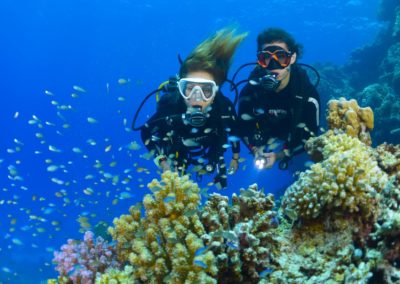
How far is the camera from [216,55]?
707cm

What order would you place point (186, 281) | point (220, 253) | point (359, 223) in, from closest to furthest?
point (186, 281), point (220, 253), point (359, 223)

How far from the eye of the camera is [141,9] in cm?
7812

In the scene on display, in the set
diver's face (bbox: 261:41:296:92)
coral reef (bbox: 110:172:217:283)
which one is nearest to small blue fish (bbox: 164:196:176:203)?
coral reef (bbox: 110:172:217:283)

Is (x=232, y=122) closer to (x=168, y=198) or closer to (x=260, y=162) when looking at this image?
(x=260, y=162)

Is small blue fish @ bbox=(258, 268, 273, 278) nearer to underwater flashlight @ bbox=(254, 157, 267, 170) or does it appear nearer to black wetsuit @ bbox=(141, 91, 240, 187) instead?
black wetsuit @ bbox=(141, 91, 240, 187)

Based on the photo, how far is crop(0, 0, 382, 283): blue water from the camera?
5969 centimetres

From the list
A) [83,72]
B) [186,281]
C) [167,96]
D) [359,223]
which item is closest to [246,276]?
[186,281]

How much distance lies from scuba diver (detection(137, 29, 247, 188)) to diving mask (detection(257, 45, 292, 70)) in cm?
65

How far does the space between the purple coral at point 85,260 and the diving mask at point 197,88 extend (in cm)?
296

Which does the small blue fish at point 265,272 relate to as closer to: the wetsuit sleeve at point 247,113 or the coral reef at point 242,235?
the coral reef at point 242,235

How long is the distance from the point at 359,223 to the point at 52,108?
9541cm

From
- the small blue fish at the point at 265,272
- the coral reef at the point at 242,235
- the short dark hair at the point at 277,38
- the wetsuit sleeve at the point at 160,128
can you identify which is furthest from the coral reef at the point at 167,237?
the short dark hair at the point at 277,38

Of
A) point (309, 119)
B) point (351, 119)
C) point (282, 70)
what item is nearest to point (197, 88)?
point (282, 70)

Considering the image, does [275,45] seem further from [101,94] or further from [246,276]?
[101,94]
